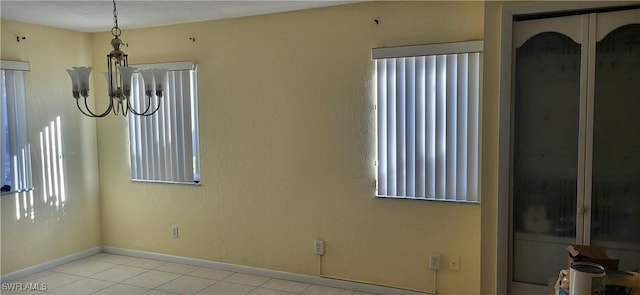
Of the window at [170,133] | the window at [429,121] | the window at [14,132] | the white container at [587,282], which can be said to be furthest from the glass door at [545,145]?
the window at [14,132]

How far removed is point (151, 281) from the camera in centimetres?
405

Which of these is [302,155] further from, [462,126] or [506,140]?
[506,140]

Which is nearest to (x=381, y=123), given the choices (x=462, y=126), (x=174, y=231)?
(x=462, y=126)

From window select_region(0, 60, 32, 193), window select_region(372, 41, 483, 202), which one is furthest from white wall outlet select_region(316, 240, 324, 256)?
window select_region(0, 60, 32, 193)

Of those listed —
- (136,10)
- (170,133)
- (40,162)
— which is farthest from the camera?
(170,133)

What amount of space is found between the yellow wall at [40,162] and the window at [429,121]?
10.2 feet

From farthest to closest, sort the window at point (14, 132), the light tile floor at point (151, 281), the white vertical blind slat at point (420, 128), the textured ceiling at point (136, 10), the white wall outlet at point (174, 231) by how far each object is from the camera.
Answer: the white wall outlet at point (174, 231) → the window at point (14, 132) → the light tile floor at point (151, 281) → the textured ceiling at point (136, 10) → the white vertical blind slat at point (420, 128)

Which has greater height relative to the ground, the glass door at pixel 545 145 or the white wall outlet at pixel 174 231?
the glass door at pixel 545 145

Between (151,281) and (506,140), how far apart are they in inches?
124

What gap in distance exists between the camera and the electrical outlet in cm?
341

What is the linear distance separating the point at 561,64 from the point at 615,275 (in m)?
1.39

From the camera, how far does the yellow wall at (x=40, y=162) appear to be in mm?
4129

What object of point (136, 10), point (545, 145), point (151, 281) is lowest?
point (151, 281)

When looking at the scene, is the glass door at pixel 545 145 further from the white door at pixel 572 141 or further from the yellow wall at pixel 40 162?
the yellow wall at pixel 40 162
